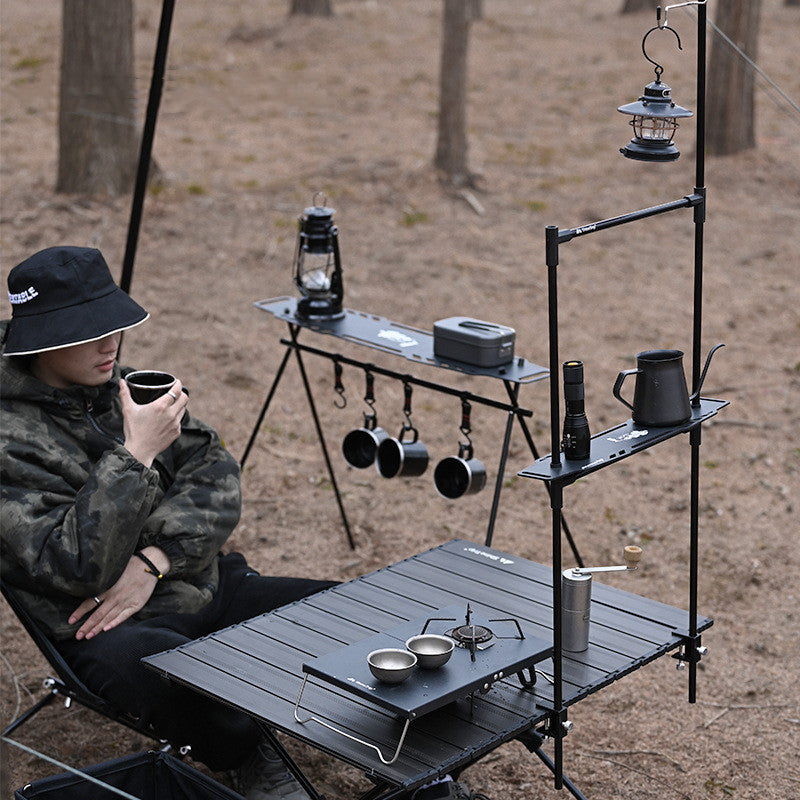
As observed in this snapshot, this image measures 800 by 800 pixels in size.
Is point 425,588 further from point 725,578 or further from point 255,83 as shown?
point 255,83

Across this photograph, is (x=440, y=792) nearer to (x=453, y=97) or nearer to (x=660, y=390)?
(x=660, y=390)

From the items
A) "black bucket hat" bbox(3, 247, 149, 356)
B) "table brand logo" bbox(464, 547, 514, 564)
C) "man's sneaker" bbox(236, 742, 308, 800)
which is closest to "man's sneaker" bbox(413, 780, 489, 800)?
"man's sneaker" bbox(236, 742, 308, 800)

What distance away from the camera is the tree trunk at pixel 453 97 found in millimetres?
7926

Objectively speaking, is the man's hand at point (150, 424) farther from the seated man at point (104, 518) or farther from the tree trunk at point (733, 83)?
the tree trunk at point (733, 83)

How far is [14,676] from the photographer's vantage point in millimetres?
3547

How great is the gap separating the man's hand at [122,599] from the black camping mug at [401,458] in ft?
3.24

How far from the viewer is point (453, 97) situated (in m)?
8.19

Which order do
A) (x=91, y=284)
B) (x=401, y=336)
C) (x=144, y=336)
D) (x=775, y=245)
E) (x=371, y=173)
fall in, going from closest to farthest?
(x=91, y=284) < (x=401, y=336) < (x=144, y=336) < (x=775, y=245) < (x=371, y=173)

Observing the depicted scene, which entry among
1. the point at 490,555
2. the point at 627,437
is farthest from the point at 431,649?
the point at 490,555

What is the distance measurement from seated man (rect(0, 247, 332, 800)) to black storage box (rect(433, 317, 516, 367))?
2.85 ft

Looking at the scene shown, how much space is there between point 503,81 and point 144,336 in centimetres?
655

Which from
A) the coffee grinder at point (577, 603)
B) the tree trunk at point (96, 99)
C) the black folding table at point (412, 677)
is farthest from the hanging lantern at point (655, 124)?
the tree trunk at point (96, 99)

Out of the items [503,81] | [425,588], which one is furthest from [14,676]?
[503,81]

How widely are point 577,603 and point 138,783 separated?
103cm
